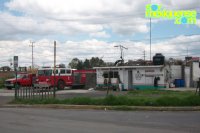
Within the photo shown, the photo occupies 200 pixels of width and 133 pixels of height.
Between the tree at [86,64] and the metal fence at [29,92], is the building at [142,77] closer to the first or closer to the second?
the metal fence at [29,92]

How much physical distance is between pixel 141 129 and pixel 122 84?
33894 mm

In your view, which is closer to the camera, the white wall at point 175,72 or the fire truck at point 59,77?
the fire truck at point 59,77

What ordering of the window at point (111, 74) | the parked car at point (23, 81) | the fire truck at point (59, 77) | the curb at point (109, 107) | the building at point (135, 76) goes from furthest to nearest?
the parked car at point (23, 81)
the window at point (111, 74)
the fire truck at point (59, 77)
the building at point (135, 76)
the curb at point (109, 107)

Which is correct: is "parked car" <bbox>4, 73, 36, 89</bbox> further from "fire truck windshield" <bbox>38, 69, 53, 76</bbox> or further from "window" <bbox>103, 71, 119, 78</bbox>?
"window" <bbox>103, 71, 119, 78</bbox>

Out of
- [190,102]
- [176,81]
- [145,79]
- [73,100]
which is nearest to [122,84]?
[145,79]

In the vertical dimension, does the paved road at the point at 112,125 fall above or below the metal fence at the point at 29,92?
below

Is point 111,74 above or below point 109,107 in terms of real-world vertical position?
above

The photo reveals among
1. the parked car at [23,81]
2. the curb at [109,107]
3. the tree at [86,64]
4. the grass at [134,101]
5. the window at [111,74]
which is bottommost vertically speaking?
the curb at [109,107]

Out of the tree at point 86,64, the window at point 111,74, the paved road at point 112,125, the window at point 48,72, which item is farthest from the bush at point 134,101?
the tree at point 86,64

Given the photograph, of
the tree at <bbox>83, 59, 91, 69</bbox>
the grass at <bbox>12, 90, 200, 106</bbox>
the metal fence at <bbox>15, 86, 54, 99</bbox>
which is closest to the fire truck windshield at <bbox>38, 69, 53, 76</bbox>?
the metal fence at <bbox>15, 86, 54, 99</bbox>

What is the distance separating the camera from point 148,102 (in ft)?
67.6

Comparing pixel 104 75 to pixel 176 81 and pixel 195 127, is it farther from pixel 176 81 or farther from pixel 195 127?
pixel 195 127

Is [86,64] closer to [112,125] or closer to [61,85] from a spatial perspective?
[61,85]

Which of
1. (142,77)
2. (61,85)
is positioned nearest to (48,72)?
(61,85)
